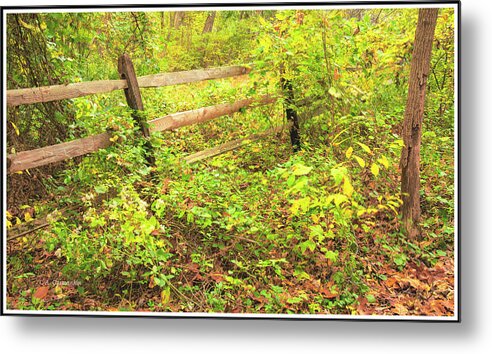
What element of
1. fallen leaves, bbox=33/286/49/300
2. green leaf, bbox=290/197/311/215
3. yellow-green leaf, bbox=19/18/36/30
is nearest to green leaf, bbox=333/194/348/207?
green leaf, bbox=290/197/311/215

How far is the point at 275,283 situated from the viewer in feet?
9.22

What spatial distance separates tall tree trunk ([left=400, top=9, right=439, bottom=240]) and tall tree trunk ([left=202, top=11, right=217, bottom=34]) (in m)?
1.20

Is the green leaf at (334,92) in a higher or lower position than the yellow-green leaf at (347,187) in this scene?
higher

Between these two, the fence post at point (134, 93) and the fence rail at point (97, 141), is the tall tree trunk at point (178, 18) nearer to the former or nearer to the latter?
the fence post at point (134, 93)

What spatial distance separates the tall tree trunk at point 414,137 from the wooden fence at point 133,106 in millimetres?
674

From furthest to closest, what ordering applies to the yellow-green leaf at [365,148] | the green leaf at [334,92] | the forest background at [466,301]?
the green leaf at [334,92] < the yellow-green leaf at [365,148] < the forest background at [466,301]

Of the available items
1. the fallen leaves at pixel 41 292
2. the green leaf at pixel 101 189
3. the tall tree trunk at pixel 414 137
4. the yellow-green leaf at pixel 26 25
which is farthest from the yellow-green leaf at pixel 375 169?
the yellow-green leaf at pixel 26 25

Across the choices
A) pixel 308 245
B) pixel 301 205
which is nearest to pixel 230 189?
pixel 301 205

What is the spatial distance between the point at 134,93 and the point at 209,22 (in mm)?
641

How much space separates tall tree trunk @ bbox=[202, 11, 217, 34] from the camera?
2834 millimetres

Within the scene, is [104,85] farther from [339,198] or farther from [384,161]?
[384,161]

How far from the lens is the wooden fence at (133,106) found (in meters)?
2.83

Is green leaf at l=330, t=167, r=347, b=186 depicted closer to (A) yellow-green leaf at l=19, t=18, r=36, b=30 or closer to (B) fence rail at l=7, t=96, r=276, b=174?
(B) fence rail at l=7, t=96, r=276, b=174

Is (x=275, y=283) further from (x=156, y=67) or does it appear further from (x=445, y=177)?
(x=156, y=67)
